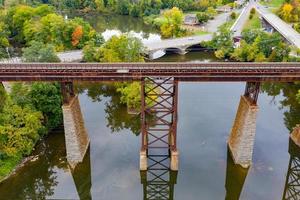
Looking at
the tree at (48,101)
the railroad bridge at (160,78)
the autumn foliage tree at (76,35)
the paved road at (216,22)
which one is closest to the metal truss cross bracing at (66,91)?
the railroad bridge at (160,78)

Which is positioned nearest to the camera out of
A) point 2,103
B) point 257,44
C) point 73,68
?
point 73,68

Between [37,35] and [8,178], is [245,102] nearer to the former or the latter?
[8,178]

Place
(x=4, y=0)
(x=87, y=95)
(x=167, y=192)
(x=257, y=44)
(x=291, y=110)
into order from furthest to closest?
(x=4, y=0)
(x=257, y=44)
(x=87, y=95)
(x=291, y=110)
(x=167, y=192)

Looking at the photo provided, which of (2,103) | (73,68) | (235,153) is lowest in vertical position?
(235,153)

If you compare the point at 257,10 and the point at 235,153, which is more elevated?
the point at 257,10

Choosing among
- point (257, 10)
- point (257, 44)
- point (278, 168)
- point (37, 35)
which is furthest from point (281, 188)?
A: point (257, 10)

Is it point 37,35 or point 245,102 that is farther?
point 37,35
